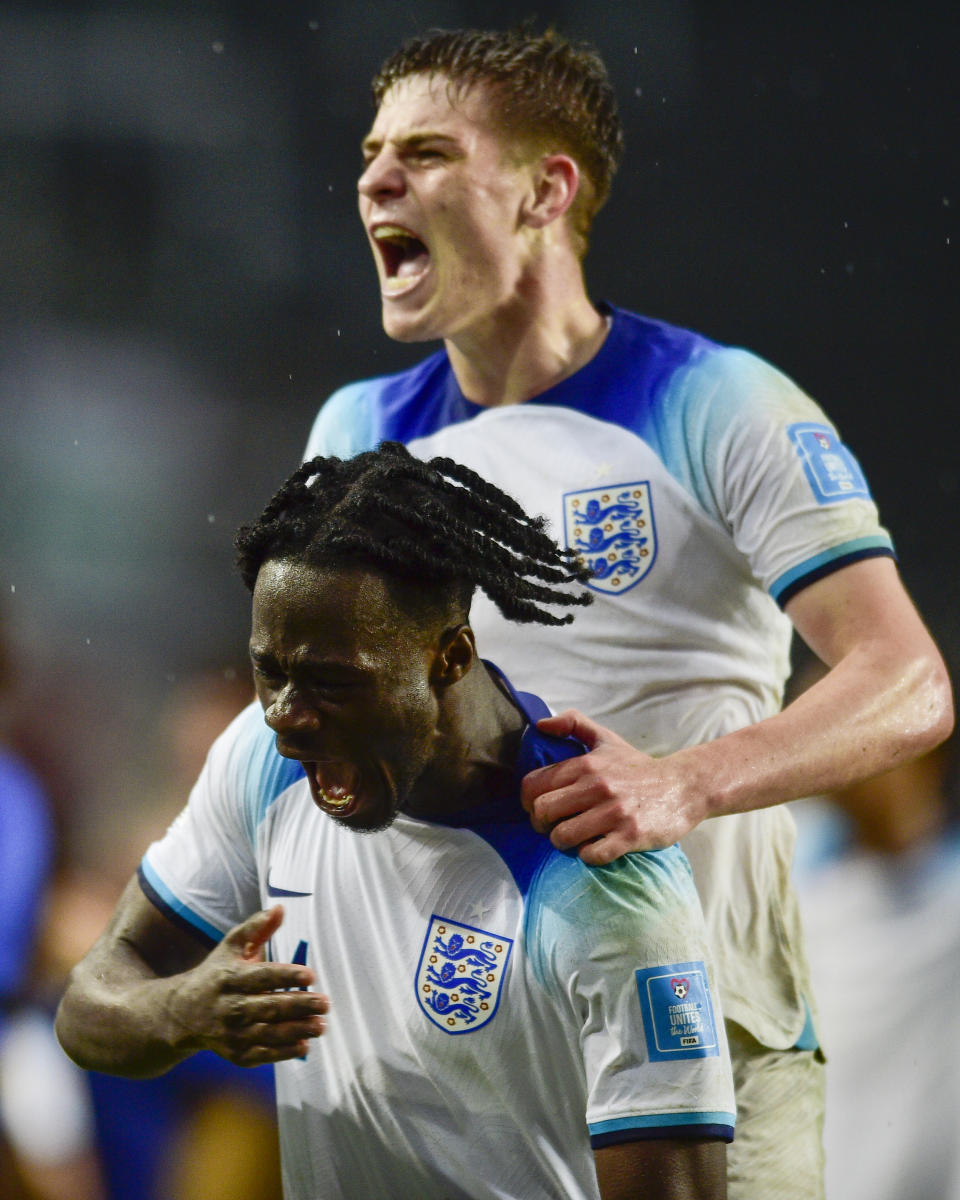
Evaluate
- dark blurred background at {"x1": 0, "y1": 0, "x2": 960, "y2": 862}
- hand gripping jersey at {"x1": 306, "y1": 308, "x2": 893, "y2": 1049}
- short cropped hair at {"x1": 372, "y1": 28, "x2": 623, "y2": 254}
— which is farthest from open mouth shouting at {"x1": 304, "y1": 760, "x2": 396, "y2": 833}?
dark blurred background at {"x1": 0, "y1": 0, "x2": 960, "y2": 862}

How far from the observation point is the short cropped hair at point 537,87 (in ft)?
6.29

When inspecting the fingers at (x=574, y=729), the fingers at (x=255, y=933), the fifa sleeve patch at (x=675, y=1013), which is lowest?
the fifa sleeve patch at (x=675, y=1013)

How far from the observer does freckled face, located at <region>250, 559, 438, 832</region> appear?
1222 millimetres

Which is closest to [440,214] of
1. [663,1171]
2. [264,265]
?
[663,1171]

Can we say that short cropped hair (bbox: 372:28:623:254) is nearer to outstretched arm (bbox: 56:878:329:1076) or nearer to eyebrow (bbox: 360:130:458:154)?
eyebrow (bbox: 360:130:458:154)

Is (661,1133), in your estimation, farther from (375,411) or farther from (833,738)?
(375,411)

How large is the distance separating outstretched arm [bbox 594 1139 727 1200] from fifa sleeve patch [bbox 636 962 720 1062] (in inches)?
2.6

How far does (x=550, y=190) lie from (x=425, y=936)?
1.05 meters

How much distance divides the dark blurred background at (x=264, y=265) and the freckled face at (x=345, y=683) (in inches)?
64.7

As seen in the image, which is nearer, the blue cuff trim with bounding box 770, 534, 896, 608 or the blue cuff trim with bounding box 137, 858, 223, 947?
the blue cuff trim with bounding box 137, 858, 223, 947

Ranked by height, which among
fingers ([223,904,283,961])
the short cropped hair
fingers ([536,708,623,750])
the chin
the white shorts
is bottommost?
the white shorts

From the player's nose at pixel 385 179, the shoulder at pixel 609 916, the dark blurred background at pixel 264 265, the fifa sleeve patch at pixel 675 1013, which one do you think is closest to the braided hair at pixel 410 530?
the shoulder at pixel 609 916

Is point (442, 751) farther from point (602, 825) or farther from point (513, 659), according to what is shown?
point (513, 659)

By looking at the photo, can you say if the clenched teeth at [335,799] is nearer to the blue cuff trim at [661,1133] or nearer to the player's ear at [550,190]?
the blue cuff trim at [661,1133]
